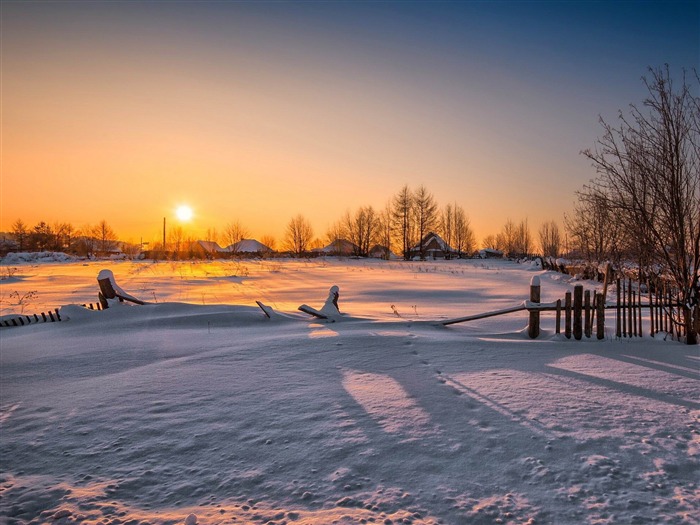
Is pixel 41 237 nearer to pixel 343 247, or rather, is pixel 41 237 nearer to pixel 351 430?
pixel 343 247

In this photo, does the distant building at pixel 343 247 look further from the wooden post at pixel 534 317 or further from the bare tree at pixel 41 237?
the wooden post at pixel 534 317

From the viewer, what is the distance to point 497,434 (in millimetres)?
3387

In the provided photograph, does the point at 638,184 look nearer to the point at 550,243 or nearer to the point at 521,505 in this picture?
the point at 521,505

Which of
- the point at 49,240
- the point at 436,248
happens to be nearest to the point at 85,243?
the point at 49,240

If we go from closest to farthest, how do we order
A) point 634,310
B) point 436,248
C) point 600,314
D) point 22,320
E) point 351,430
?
point 351,430
point 600,314
point 634,310
point 22,320
point 436,248

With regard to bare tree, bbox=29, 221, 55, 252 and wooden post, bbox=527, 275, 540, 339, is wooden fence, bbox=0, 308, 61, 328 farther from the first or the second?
bare tree, bbox=29, 221, 55, 252

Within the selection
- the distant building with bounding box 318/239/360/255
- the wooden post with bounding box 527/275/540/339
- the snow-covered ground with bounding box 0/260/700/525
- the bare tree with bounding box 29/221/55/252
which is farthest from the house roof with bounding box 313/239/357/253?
the snow-covered ground with bounding box 0/260/700/525

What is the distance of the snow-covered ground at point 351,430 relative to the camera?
2551mm

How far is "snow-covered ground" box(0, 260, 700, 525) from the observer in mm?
2551

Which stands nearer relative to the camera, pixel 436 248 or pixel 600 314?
pixel 600 314

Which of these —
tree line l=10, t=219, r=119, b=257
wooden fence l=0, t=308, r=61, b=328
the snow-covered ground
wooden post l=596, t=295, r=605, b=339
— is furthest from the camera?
tree line l=10, t=219, r=119, b=257

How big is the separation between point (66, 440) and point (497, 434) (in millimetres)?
3581

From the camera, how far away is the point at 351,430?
137 inches

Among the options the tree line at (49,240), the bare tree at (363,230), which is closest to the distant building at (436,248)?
the bare tree at (363,230)
